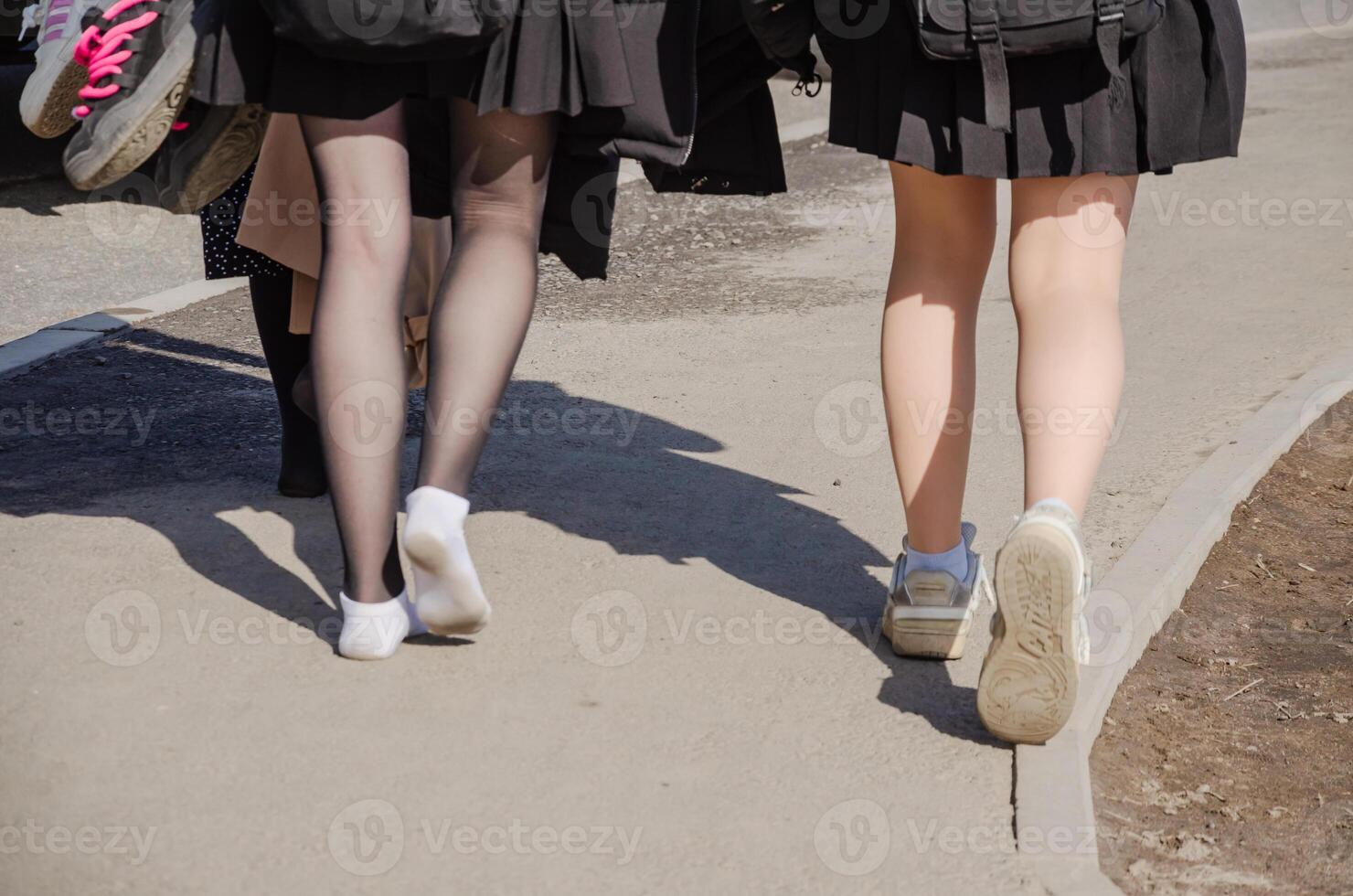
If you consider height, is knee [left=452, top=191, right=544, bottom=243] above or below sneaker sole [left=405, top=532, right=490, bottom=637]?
above

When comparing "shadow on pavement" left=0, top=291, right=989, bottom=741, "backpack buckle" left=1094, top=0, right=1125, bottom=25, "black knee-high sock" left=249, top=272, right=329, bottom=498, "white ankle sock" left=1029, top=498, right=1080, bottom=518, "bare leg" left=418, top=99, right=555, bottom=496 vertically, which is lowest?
"shadow on pavement" left=0, top=291, right=989, bottom=741

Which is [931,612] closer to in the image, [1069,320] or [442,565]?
[1069,320]

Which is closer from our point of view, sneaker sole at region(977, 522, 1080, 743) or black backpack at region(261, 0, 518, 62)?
sneaker sole at region(977, 522, 1080, 743)

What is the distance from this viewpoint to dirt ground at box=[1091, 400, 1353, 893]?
2271mm

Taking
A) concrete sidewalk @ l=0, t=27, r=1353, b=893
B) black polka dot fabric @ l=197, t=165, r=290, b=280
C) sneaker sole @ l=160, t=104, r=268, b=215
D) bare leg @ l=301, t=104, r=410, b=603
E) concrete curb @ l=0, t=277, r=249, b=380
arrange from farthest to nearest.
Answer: concrete curb @ l=0, t=277, r=249, b=380 < black polka dot fabric @ l=197, t=165, r=290, b=280 < sneaker sole @ l=160, t=104, r=268, b=215 < bare leg @ l=301, t=104, r=410, b=603 < concrete sidewalk @ l=0, t=27, r=1353, b=893

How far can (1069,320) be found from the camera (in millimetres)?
2447

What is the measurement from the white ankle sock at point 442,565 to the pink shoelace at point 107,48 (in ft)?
2.77

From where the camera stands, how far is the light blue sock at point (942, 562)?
2.70m

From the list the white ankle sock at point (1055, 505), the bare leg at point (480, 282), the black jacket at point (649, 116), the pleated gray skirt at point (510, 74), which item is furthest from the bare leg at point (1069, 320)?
the bare leg at point (480, 282)

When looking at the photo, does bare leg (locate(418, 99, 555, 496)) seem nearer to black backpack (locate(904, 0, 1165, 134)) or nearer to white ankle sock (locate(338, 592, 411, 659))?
white ankle sock (locate(338, 592, 411, 659))

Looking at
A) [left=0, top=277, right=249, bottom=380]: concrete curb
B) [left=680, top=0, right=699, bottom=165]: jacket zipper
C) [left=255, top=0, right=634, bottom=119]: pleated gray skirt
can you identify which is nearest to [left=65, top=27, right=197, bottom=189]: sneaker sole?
[left=255, top=0, right=634, bottom=119]: pleated gray skirt

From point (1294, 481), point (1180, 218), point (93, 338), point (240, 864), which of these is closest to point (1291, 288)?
point (1180, 218)

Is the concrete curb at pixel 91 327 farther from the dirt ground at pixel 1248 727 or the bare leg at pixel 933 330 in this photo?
→ the dirt ground at pixel 1248 727

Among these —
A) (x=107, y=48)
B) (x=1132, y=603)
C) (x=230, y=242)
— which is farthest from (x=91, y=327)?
(x=1132, y=603)
